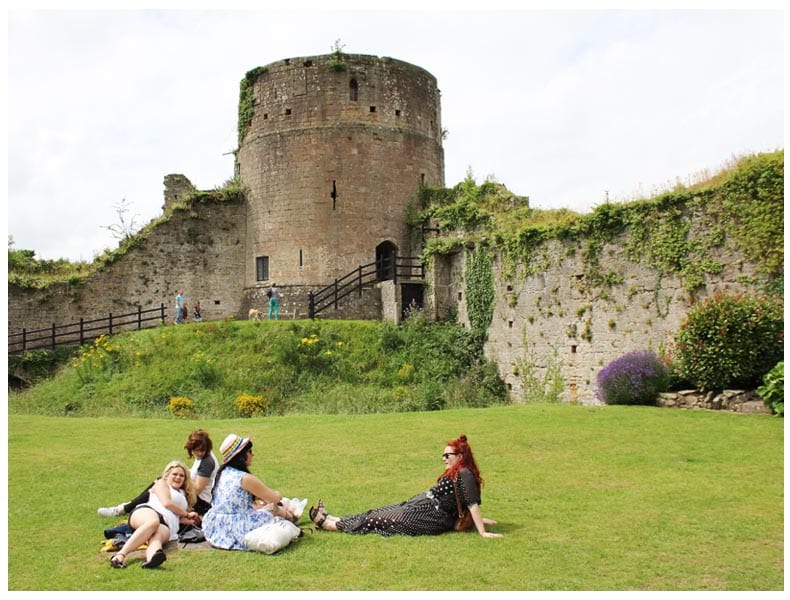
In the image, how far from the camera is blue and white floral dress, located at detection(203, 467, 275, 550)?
7957 mm

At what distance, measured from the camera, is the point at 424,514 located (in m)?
8.34

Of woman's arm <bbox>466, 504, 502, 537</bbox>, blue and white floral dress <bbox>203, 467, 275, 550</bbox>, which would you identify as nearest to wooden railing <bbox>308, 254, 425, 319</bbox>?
blue and white floral dress <bbox>203, 467, 275, 550</bbox>

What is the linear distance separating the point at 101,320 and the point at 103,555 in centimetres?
2269

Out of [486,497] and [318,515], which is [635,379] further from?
[318,515]

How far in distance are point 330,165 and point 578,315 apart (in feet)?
44.7

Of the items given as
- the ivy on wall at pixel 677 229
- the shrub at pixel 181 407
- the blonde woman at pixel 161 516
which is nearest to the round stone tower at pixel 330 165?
the ivy on wall at pixel 677 229

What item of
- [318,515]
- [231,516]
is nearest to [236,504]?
[231,516]

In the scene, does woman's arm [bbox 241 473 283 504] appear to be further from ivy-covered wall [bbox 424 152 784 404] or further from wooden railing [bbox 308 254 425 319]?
wooden railing [bbox 308 254 425 319]

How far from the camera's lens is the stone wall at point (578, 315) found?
17.5 m

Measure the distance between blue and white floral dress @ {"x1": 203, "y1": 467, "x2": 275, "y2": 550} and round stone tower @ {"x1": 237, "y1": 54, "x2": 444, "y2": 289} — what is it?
2180 centimetres

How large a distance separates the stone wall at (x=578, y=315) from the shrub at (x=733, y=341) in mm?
949

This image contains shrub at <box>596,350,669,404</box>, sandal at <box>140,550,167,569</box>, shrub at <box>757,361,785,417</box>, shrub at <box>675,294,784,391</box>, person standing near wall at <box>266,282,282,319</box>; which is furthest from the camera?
person standing near wall at <box>266,282,282,319</box>

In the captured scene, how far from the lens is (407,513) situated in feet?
27.4

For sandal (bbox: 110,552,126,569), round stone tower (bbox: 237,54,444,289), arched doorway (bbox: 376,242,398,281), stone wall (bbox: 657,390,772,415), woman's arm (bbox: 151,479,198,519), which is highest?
round stone tower (bbox: 237,54,444,289)
